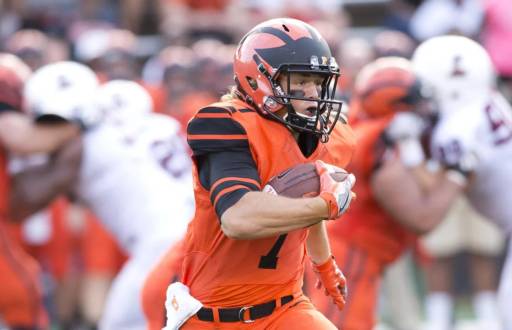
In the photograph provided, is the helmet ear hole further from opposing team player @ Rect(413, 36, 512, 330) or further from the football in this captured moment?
opposing team player @ Rect(413, 36, 512, 330)

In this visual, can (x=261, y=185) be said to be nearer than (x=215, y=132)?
No

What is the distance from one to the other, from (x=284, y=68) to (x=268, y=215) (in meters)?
0.52

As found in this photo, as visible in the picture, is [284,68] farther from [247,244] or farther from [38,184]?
[38,184]

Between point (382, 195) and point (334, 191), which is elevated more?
point (334, 191)

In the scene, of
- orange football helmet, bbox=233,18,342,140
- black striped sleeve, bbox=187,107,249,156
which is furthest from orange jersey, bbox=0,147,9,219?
black striped sleeve, bbox=187,107,249,156

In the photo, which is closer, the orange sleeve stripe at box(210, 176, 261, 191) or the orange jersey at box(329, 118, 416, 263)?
the orange sleeve stripe at box(210, 176, 261, 191)

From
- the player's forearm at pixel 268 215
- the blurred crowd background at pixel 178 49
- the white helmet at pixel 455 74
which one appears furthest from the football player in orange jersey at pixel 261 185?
the blurred crowd background at pixel 178 49

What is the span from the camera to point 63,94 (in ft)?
21.8

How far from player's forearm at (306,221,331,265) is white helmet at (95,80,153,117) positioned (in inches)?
98.5

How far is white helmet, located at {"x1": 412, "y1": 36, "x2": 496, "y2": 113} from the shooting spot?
6.23m

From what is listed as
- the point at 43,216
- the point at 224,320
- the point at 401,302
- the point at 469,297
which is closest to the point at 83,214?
the point at 43,216

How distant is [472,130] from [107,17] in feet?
19.7

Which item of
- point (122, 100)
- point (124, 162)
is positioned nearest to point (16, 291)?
point (124, 162)

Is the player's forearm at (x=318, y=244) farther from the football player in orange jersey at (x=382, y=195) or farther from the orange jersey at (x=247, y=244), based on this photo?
the football player in orange jersey at (x=382, y=195)
